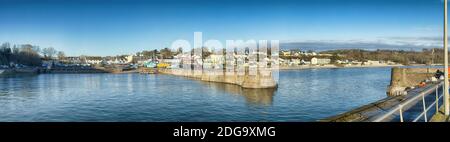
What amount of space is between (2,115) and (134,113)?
6.36m

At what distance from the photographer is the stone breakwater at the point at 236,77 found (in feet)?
127

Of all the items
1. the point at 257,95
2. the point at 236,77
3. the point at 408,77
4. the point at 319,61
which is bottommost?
the point at 257,95

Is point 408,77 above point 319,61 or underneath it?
underneath

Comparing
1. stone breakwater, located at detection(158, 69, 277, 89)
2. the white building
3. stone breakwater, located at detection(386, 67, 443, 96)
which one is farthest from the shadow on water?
the white building

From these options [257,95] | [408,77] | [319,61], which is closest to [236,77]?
[257,95]

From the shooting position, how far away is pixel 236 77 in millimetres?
45844

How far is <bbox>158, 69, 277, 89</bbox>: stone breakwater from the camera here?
1529 inches

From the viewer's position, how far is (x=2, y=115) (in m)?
19.7

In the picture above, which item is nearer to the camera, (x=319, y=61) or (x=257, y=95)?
(x=257, y=95)

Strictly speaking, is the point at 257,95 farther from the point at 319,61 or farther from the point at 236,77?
the point at 319,61

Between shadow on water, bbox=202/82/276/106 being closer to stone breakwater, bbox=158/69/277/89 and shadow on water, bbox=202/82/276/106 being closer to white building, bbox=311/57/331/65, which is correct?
stone breakwater, bbox=158/69/277/89

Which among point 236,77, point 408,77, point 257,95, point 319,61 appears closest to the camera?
point 408,77
